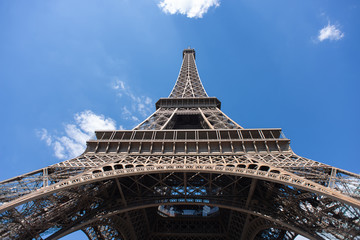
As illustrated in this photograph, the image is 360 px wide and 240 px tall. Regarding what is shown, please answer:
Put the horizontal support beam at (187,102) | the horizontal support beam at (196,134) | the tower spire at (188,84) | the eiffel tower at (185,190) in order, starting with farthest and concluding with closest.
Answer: the tower spire at (188,84)
the horizontal support beam at (187,102)
the horizontal support beam at (196,134)
the eiffel tower at (185,190)

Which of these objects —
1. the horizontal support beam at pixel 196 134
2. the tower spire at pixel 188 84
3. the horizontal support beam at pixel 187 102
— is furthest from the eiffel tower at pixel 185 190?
the tower spire at pixel 188 84

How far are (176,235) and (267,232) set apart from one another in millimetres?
8601

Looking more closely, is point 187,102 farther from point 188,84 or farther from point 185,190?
point 185,190

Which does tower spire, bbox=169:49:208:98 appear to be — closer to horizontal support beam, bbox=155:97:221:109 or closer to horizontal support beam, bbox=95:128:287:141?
horizontal support beam, bbox=155:97:221:109

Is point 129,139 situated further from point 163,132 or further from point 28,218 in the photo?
point 28,218

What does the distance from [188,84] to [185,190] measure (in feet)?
78.6

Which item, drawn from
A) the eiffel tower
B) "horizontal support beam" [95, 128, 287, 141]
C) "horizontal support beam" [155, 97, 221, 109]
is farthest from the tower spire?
"horizontal support beam" [95, 128, 287, 141]

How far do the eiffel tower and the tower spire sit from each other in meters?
12.2

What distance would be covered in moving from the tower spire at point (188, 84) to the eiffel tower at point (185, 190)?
12.2m

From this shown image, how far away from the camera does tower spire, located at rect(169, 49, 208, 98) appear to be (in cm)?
3206

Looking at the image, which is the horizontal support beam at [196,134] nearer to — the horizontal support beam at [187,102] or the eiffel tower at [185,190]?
the eiffel tower at [185,190]

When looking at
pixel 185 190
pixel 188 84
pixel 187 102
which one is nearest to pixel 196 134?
pixel 185 190

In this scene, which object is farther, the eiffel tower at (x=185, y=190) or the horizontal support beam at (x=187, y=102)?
the horizontal support beam at (x=187, y=102)

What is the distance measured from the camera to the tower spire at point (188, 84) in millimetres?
32062
